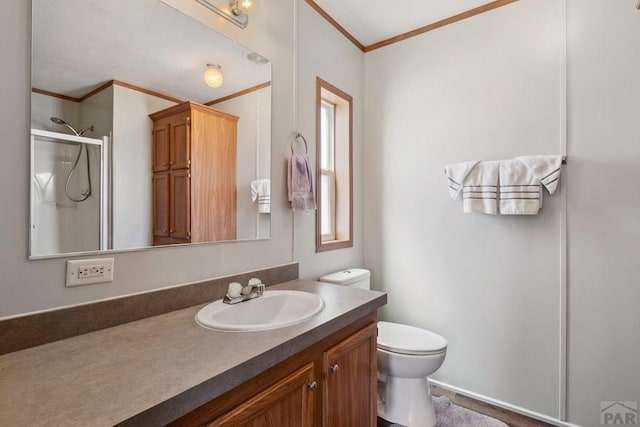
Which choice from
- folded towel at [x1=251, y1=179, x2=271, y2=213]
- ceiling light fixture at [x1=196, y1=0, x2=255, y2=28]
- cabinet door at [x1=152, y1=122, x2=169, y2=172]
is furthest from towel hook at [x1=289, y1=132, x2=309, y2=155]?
cabinet door at [x1=152, y1=122, x2=169, y2=172]

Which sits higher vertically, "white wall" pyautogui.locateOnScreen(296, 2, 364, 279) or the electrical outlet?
"white wall" pyautogui.locateOnScreen(296, 2, 364, 279)

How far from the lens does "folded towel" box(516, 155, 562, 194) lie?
5.61 ft

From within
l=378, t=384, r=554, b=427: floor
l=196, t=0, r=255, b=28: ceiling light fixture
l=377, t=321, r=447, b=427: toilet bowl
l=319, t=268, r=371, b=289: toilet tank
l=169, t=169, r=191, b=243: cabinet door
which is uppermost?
l=196, t=0, r=255, b=28: ceiling light fixture

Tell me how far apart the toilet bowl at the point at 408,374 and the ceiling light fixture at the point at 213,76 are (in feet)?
5.29

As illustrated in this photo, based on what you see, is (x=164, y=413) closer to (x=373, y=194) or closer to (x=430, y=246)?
(x=430, y=246)

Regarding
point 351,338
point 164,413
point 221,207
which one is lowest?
point 351,338

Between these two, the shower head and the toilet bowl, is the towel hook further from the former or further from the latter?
the toilet bowl

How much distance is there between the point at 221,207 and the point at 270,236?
1.14ft

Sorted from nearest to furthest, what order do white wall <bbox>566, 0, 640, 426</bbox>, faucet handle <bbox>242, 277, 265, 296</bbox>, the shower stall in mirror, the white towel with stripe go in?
the shower stall in mirror < faucet handle <bbox>242, 277, 265, 296</bbox> < white wall <bbox>566, 0, 640, 426</bbox> < the white towel with stripe

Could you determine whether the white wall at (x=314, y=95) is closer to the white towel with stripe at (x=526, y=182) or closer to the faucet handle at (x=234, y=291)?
the faucet handle at (x=234, y=291)

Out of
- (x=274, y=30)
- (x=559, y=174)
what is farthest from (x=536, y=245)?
(x=274, y=30)

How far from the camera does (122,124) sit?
3.74ft

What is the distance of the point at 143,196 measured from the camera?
1.20 metres

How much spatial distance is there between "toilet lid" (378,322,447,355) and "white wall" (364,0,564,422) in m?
0.41
